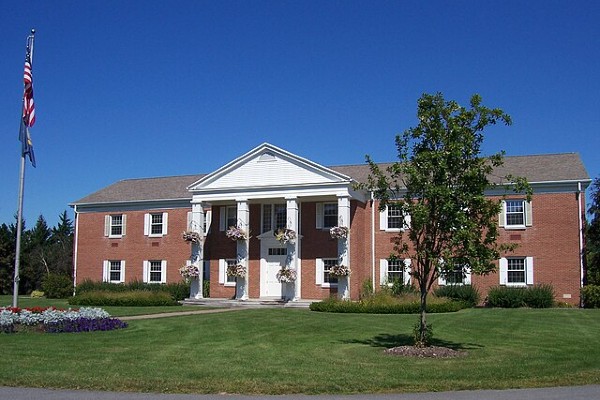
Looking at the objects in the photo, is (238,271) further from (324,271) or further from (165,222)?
(165,222)

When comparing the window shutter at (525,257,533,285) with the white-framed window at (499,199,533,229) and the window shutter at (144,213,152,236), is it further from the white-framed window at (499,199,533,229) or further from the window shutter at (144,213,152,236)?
the window shutter at (144,213,152,236)

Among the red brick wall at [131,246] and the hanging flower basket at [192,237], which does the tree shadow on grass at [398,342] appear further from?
the red brick wall at [131,246]

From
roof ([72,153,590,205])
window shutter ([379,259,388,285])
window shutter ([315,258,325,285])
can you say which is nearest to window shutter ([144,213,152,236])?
roof ([72,153,590,205])

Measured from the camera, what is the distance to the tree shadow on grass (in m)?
15.9

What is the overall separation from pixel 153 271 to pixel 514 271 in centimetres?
2116

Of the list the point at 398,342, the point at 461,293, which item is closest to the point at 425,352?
the point at 398,342

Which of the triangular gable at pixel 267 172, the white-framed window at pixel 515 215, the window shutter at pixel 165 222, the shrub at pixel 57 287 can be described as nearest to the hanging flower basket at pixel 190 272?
the triangular gable at pixel 267 172

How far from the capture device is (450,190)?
575 inches

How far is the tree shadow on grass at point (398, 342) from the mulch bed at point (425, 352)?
0.71 m

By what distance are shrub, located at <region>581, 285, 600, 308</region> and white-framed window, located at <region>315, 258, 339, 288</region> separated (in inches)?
473

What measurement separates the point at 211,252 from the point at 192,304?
3854 mm

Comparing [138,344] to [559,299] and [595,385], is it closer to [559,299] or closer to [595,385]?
[595,385]

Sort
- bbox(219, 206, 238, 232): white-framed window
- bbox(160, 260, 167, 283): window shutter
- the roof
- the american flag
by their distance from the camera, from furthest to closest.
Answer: bbox(160, 260, 167, 283): window shutter → bbox(219, 206, 238, 232): white-framed window → the roof → the american flag

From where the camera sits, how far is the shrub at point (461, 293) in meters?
31.4
